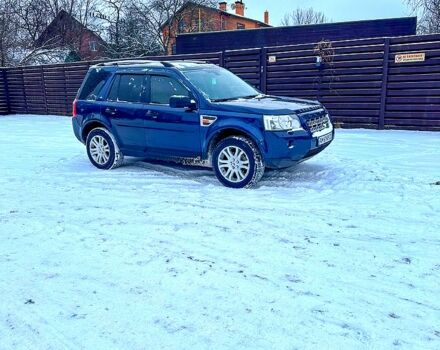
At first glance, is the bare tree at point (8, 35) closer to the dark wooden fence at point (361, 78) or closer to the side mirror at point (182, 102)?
the dark wooden fence at point (361, 78)

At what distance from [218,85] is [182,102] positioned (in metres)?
0.85

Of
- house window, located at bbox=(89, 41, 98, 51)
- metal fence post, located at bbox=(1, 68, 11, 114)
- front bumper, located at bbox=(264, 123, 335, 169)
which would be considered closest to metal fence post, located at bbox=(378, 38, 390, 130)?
front bumper, located at bbox=(264, 123, 335, 169)

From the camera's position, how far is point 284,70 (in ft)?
35.6

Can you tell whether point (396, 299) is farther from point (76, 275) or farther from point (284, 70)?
point (284, 70)

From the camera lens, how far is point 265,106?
5180 millimetres

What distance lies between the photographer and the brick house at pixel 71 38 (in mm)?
25916

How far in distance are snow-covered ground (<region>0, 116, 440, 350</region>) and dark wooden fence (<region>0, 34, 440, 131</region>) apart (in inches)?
157

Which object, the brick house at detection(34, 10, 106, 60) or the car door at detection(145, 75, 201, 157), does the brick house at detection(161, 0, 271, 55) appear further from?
the car door at detection(145, 75, 201, 157)

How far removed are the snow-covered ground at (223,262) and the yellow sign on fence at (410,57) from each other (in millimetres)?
4294

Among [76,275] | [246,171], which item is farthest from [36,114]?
[76,275]

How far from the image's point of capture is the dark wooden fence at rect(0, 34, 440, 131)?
897 centimetres

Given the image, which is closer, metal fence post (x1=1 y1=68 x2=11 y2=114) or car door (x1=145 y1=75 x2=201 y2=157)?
car door (x1=145 y1=75 x2=201 y2=157)

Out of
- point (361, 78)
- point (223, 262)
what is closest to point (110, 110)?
point (223, 262)

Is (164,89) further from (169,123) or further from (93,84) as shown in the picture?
(93,84)
